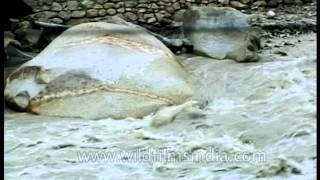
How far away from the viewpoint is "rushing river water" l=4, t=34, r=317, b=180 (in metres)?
3.17

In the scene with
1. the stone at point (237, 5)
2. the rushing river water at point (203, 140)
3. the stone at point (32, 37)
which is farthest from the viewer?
the stone at point (237, 5)

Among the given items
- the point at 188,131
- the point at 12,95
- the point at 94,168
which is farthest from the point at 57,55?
the point at 94,168

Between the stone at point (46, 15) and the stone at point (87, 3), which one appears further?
the stone at point (87, 3)

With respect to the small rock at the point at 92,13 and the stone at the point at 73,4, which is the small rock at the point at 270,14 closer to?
the small rock at the point at 92,13

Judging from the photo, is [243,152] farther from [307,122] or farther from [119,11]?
[119,11]

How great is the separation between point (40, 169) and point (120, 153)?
45cm

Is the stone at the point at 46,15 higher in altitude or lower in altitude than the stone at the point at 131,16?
higher

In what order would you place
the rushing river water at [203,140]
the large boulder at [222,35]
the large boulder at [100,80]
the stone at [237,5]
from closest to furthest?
A: the rushing river water at [203,140] < the large boulder at [100,80] < the large boulder at [222,35] < the stone at [237,5]

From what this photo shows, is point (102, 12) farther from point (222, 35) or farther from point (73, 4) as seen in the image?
point (222, 35)

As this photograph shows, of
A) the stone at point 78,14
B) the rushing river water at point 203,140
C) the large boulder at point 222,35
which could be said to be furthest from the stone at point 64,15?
the rushing river water at point 203,140

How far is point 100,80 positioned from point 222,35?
1531 mm

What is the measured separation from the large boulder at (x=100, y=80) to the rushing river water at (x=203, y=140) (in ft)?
0.38

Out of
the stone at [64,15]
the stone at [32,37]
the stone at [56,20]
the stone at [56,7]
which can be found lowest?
the stone at [32,37]

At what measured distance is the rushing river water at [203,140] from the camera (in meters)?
3.17
